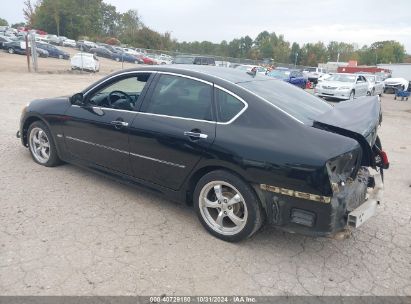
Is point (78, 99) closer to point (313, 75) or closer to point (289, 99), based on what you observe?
point (289, 99)

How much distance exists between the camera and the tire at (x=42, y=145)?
498cm

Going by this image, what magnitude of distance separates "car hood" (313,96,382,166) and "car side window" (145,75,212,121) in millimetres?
1081

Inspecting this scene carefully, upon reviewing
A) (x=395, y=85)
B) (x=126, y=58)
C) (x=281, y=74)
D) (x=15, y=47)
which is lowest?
(x=395, y=85)

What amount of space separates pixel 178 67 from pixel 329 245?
246 centimetres

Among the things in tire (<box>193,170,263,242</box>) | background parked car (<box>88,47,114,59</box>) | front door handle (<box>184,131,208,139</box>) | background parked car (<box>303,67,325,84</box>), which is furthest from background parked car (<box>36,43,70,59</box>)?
tire (<box>193,170,263,242</box>)

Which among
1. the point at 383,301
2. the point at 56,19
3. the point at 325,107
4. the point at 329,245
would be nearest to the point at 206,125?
the point at 325,107

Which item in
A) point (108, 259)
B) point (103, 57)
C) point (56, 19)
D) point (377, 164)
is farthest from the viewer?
point (56, 19)

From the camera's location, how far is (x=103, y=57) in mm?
48031

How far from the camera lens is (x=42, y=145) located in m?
5.16

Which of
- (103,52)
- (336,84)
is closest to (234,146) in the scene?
(336,84)

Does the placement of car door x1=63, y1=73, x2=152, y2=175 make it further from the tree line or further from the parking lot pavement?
the tree line

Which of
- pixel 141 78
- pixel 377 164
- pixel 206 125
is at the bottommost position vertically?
pixel 377 164

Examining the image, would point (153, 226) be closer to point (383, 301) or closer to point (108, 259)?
point (108, 259)

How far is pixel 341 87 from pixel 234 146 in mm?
17188
